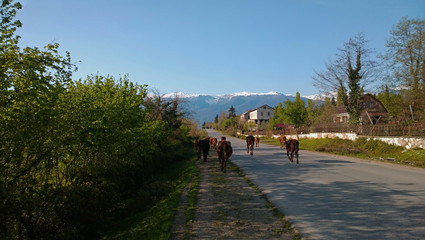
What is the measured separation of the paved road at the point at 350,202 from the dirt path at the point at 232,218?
1.31ft

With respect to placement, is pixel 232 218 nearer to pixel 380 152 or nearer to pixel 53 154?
pixel 53 154

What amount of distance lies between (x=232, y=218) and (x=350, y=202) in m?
3.20

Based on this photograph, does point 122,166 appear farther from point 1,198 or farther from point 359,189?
point 359,189

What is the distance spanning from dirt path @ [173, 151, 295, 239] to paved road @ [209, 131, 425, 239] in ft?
1.31

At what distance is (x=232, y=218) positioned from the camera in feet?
22.5

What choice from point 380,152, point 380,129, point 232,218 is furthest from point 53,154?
point 380,129

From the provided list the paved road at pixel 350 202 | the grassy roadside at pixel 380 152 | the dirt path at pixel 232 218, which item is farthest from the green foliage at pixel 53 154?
the grassy roadside at pixel 380 152

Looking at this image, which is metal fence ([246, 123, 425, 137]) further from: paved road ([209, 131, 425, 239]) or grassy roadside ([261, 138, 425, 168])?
paved road ([209, 131, 425, 239])

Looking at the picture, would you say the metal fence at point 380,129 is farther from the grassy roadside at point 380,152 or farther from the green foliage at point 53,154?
the green foliage at point 53,154

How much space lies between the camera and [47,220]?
332 inches

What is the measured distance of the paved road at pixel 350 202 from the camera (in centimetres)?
565

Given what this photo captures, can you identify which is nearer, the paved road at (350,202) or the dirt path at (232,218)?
the paved road at (350,202)

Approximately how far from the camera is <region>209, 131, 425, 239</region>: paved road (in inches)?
222

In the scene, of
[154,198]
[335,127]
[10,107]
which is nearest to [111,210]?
[154,198]
